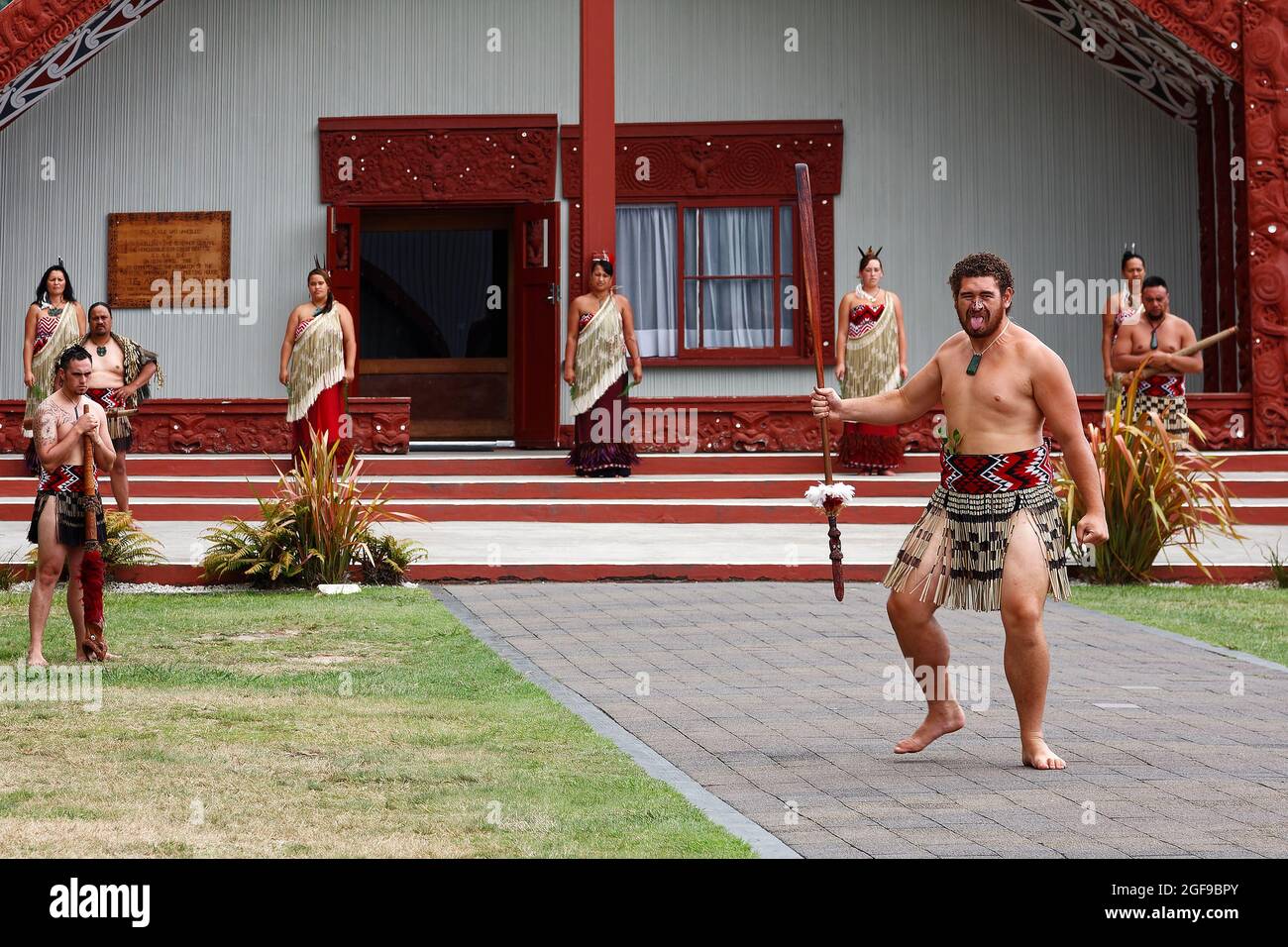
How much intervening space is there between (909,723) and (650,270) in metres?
12.2

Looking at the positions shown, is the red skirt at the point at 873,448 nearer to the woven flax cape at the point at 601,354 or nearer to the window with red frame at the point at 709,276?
the woven flax cape at the point at 601,354

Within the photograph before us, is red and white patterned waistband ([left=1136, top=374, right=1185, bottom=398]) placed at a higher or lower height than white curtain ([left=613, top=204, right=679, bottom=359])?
lower

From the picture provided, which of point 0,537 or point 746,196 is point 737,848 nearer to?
point 0,537

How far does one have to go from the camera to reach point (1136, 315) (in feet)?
45.5

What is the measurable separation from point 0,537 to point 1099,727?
28.2 feet

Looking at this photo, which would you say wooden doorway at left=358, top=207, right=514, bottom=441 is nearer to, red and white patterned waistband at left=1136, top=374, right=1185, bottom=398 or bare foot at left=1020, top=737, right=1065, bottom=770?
red and white patterned waistband at left=1136, top=374, right=1185, bottom=398

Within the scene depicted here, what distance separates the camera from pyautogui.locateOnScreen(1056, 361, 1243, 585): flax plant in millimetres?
11719

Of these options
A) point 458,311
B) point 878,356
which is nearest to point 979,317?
point 878,356

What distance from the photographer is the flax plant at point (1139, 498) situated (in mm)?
11719

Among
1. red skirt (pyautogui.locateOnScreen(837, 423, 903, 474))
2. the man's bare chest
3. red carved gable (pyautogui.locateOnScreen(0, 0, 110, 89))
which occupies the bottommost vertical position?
red skirt (pyautogui.locateOnScreen(837, 423, 903, 474))

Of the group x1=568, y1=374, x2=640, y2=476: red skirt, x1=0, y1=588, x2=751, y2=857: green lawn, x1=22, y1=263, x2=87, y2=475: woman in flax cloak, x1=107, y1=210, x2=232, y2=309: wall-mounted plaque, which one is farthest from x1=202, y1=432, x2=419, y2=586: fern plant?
x1=107, y1=210, x2=232, y2=309: wall-mounted plaque

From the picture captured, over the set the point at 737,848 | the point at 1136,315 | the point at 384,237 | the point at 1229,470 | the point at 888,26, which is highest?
the point at 888,26

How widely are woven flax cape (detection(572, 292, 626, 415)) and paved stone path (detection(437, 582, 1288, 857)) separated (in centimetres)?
382

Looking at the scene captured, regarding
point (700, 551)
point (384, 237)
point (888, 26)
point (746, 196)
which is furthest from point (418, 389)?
point (700, 551)
